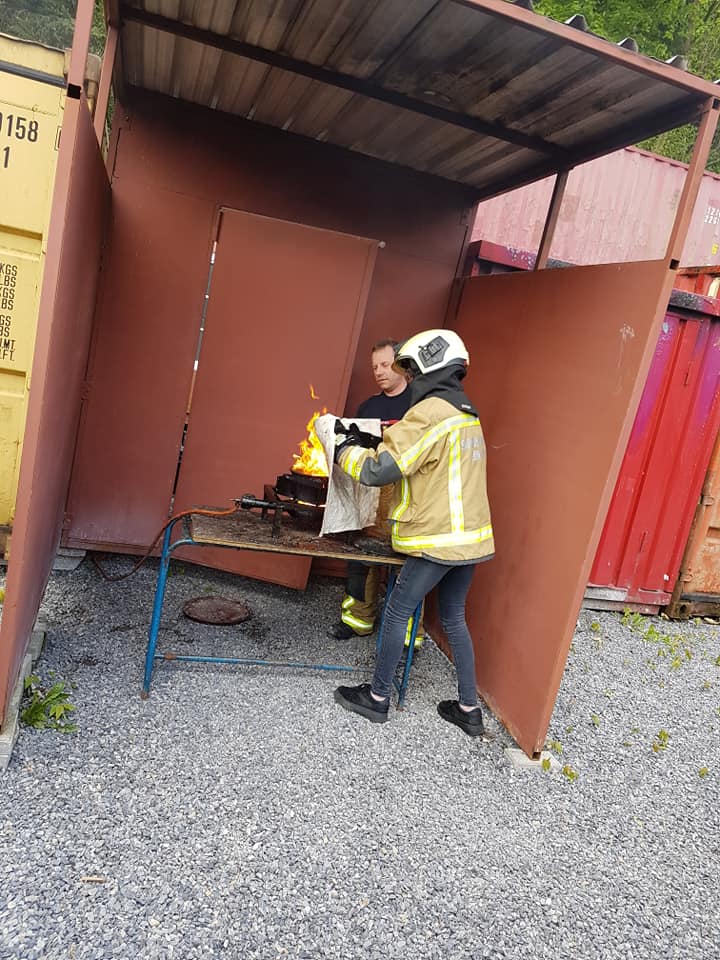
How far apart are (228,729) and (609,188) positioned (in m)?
10.8

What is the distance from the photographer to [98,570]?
492 cm

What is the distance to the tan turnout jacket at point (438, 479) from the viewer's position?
336cm

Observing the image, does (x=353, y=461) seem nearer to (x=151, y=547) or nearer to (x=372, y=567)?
(x=372, y=567)

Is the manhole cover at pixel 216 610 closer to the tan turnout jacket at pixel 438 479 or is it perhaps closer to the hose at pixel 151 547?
the hose at pixel 151 547

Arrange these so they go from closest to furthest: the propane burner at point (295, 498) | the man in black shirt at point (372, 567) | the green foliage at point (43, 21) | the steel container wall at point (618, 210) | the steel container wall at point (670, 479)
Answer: the propane burner at point (295, 498) → the man in black shirt at point (372, 567) → the steel container wall at point (670, 479) → the steel container wall at point (618, 210) → the green foliage at point (43, 21)

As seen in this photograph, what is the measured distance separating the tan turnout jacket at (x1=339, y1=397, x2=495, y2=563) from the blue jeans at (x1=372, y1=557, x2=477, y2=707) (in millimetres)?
122

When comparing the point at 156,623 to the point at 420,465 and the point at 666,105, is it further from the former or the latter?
the point at 666,105

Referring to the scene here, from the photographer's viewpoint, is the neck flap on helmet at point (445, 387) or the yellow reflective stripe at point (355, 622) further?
the yellow reflective stripe at point (355, 622)

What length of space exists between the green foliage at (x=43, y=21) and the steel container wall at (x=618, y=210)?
491 inches

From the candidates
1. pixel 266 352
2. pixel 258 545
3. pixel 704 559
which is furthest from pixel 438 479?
pixel 704 559

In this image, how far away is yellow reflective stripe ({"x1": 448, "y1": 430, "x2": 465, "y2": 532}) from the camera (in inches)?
134

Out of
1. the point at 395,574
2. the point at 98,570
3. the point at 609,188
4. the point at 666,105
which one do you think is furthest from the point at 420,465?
the point at 609,188

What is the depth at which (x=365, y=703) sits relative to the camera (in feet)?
12.3

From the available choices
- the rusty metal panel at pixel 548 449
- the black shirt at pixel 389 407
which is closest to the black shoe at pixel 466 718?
the rusty metal panel at pixel 548 449
